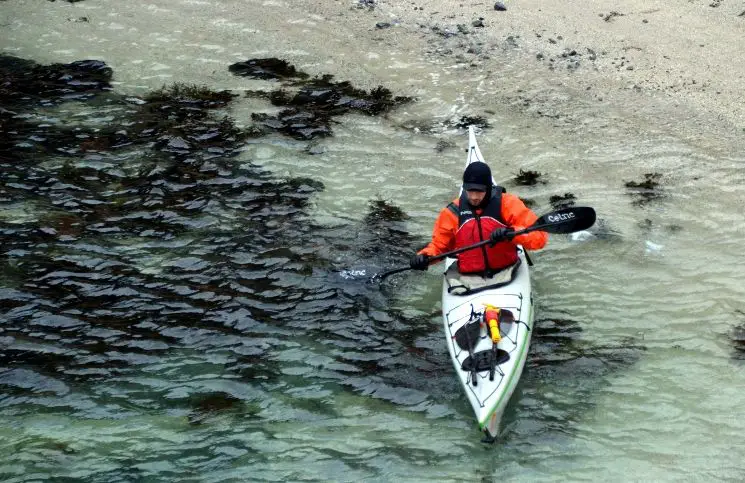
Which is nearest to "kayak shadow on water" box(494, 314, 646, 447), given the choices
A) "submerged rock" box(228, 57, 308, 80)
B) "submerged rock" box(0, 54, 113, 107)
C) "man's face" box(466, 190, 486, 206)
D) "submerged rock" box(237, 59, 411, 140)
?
"man's face" box(466, 190, 486, 206)

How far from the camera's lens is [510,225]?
8023 millimetres

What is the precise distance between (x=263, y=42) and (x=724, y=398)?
10.5 m

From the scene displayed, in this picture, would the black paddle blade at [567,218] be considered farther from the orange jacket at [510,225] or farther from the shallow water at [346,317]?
the shallow water at [346,317]

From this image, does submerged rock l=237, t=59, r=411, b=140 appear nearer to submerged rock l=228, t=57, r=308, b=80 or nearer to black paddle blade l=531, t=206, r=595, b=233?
submerged rock l=228, t=57, r=308, b=80

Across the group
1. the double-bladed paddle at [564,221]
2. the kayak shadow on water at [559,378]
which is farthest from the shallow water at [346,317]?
the double-bladed paddle at [564,221]

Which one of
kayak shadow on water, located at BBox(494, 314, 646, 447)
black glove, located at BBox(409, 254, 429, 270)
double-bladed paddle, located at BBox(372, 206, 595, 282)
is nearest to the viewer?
kayak shadow on water, located at BBox(494, 314, 646, 447)

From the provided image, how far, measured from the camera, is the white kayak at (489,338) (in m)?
6.77

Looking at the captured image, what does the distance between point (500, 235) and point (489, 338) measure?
1062mm

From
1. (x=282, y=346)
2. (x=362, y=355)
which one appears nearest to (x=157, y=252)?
(x=282, y=346)

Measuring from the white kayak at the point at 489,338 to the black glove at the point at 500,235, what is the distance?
0.54 meters

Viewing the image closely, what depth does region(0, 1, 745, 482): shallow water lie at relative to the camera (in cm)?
679

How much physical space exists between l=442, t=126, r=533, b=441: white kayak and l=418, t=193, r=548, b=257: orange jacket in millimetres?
342

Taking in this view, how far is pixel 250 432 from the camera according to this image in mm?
7055

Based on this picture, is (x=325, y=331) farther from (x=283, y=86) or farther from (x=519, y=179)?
(x=283, y=86)
